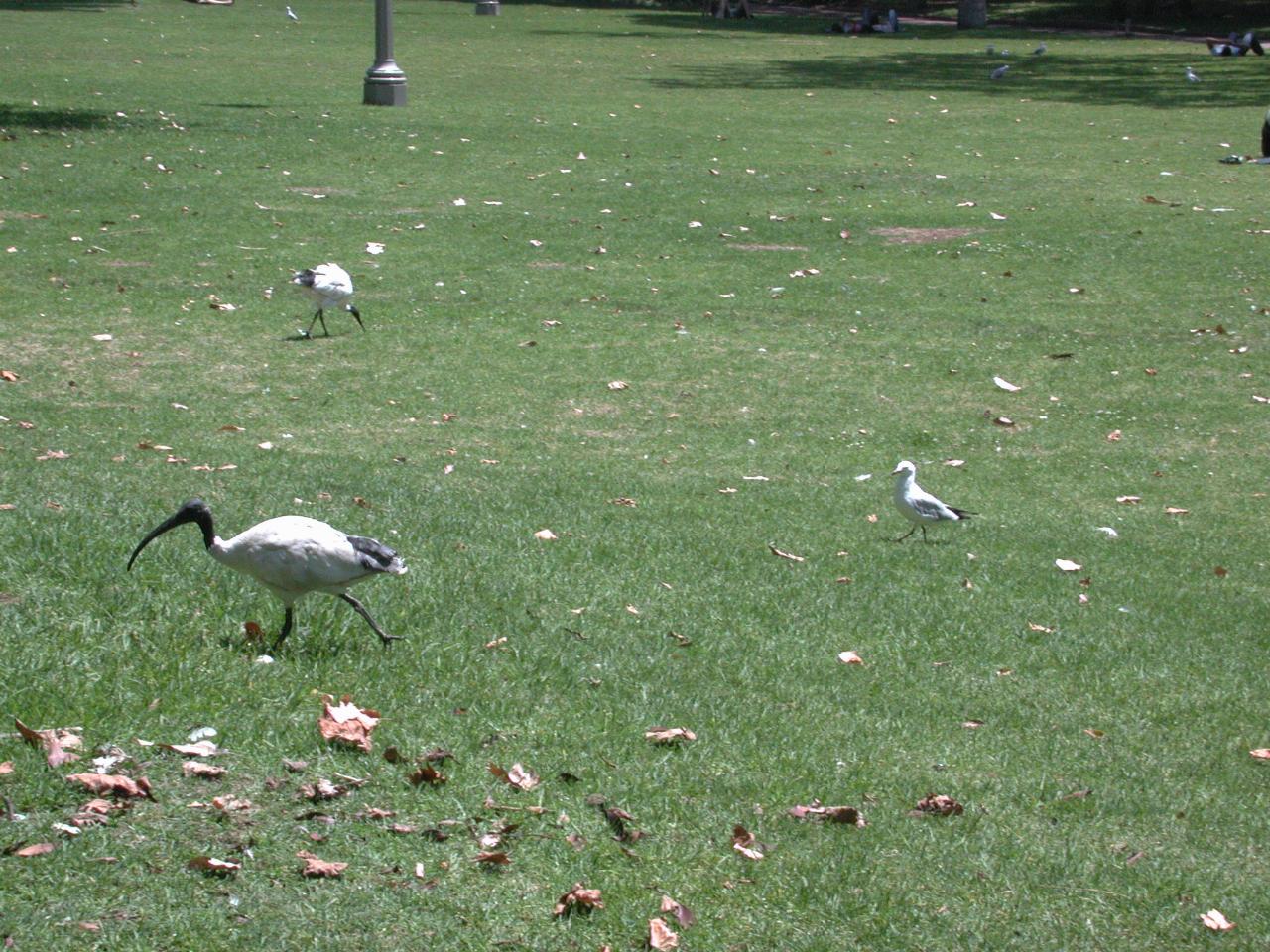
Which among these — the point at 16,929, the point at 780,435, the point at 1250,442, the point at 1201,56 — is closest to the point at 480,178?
the point at 780,435

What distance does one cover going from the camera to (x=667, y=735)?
241 inches

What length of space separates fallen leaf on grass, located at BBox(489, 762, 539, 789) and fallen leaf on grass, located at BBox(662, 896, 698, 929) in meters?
0.85

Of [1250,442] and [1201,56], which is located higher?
[1201,56]

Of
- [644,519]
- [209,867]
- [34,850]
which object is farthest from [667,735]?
[644,519]

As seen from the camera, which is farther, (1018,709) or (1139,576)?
(1139,576)

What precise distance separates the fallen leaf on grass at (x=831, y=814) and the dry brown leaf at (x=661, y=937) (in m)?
1.04

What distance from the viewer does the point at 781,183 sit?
2241cm

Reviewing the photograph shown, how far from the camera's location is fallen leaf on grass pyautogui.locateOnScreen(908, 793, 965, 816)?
5777 millimetres

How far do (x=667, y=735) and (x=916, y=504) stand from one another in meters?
4.15

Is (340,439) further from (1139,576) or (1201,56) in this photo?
(1201,56)

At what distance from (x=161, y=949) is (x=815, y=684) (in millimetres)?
3588

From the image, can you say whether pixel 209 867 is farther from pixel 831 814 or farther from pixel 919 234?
pixel 919 234

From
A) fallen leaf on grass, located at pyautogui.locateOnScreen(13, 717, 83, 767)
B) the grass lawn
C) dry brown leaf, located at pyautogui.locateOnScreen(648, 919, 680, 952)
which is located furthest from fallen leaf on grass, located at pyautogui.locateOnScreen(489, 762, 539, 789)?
fallen leaf on grass, located at pyautogui.locateOnScreen(13, 717, 83, 767)

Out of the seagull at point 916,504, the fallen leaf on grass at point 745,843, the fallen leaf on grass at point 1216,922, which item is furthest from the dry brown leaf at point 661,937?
the seagull at point 916,504
